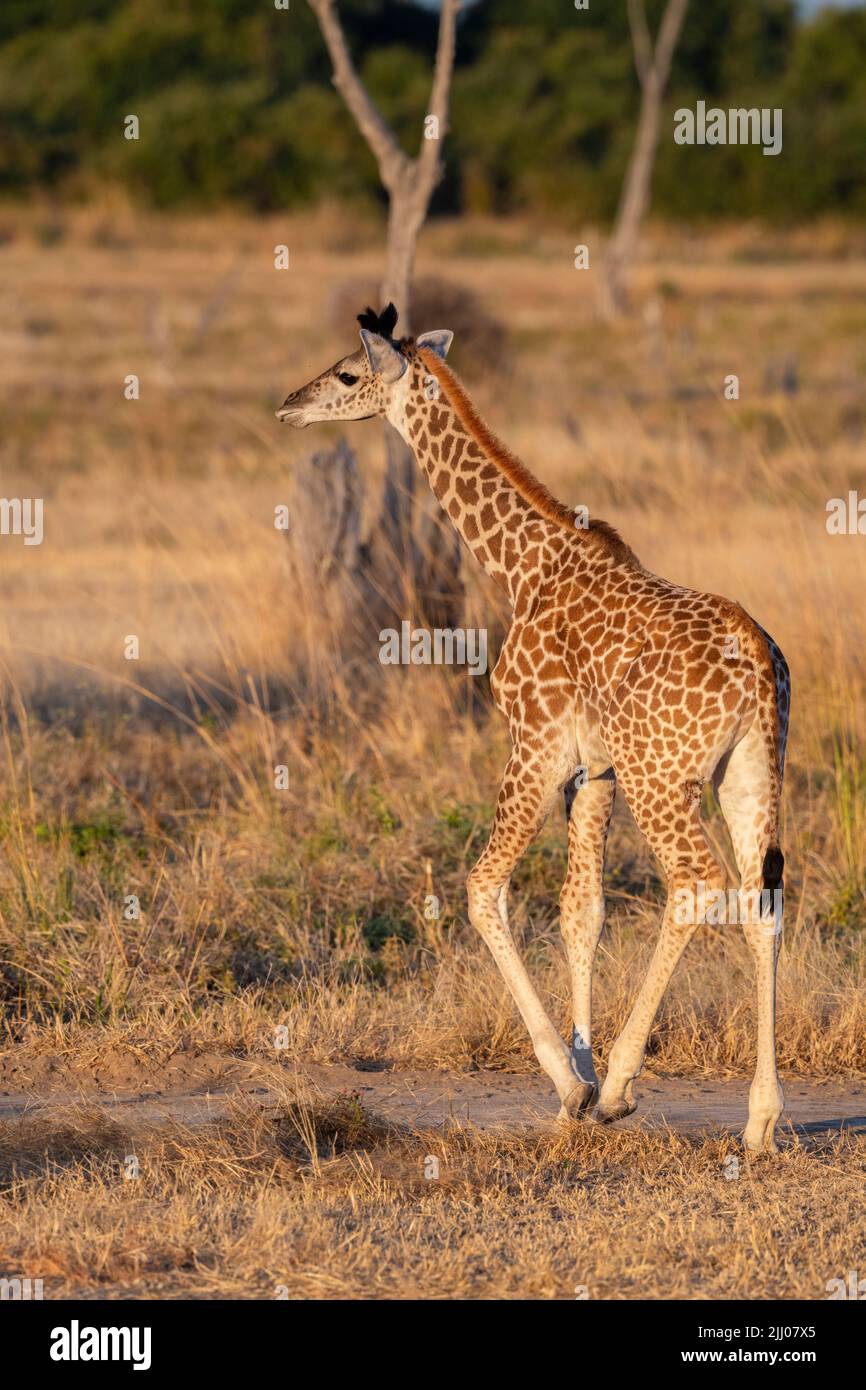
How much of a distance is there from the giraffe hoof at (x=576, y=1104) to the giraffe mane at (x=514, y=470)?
151 cm

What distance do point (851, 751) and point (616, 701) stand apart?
146 inches

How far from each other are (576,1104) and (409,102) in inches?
1667

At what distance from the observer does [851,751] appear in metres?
8.67

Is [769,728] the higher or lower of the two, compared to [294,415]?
lower

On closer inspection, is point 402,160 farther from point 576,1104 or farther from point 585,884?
point 576,1104

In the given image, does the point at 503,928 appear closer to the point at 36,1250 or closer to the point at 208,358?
the point at 36,1250

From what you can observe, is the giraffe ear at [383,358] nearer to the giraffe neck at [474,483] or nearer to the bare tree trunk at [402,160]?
the giraffe neck at [474,483]

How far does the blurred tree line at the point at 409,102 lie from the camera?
4438cm

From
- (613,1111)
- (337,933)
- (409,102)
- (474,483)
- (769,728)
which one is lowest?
(613,1111)

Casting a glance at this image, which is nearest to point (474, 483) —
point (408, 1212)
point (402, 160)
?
point (408, 1212)

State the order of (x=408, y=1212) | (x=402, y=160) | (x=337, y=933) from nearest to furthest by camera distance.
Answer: (x=408, y=1212) < (x=337, y=933) < (x=402, y=160)

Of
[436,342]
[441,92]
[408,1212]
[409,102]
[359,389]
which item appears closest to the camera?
[408,1212]

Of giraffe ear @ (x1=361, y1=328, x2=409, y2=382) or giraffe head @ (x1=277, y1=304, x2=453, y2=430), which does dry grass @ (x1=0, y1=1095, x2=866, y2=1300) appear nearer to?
giraffe head @ (x1=277, y1=304, x2=453, y2=430)

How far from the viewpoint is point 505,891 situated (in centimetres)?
553
